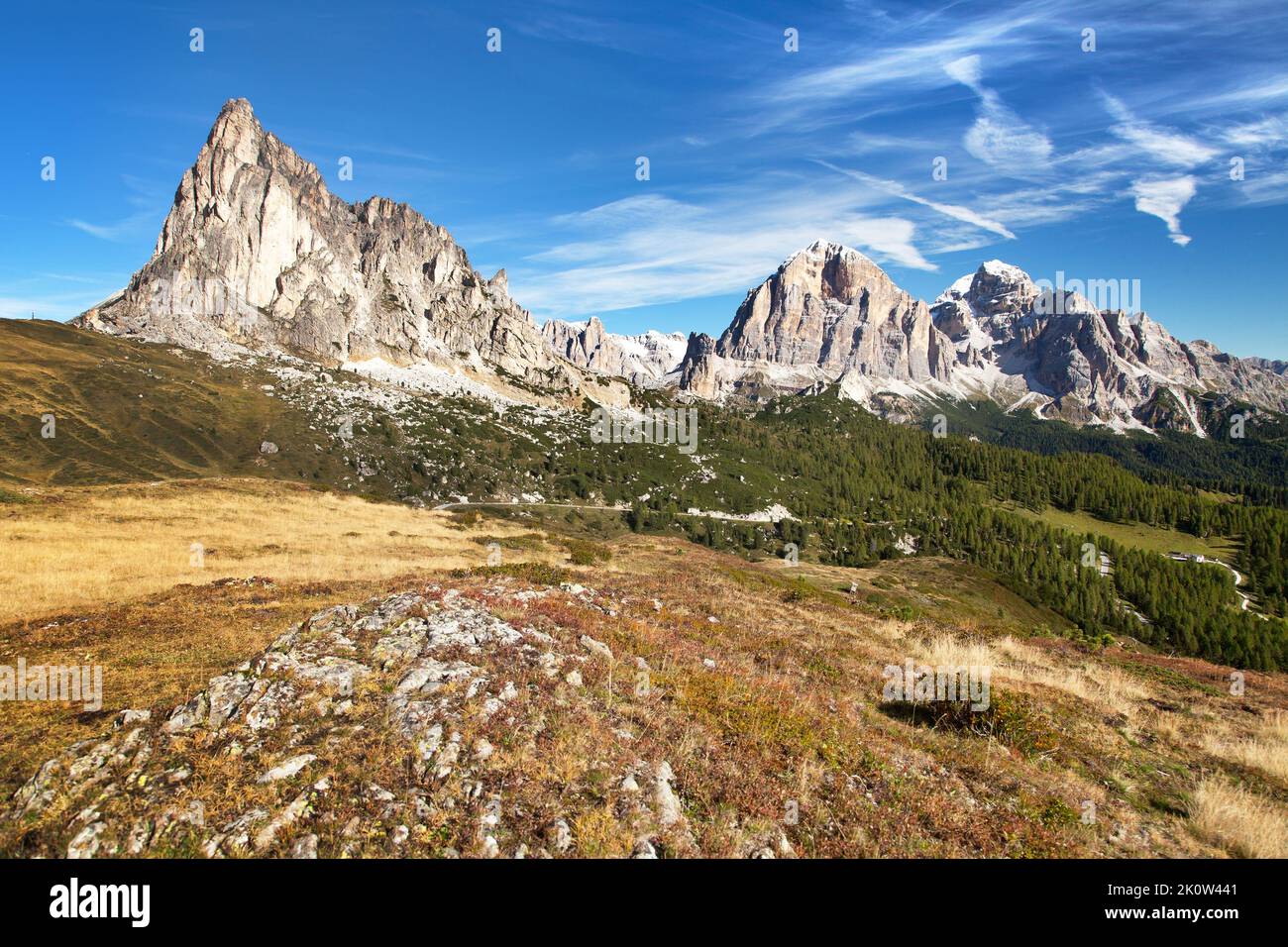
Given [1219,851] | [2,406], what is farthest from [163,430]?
[1219,851]

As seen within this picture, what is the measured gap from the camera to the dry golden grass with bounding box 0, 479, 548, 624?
78.3ft

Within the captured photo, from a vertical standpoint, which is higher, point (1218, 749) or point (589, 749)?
point (589, 749)

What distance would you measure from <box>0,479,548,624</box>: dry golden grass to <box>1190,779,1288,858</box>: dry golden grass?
96.3ft

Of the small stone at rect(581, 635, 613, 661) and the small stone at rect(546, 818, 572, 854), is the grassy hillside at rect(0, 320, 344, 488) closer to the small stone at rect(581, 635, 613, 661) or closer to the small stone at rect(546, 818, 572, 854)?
the small stone at rect(581, 635, 613, 661)

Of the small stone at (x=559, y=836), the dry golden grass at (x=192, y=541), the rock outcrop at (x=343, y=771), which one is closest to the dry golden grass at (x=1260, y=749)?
the rock outcrop at (x=343, y=771)

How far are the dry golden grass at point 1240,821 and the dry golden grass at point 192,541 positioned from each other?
96.3ft

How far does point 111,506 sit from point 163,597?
2698cm

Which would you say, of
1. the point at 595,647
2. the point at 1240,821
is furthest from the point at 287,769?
the point at 1240,821

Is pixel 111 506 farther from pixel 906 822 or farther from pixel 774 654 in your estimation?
pixel 906 822

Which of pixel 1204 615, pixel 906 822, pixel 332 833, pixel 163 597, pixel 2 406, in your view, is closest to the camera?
pixel 332 833

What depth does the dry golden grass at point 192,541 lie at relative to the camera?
78.3 feet

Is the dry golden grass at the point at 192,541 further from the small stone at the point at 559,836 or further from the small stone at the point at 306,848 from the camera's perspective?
the small stone at the point at 559,836

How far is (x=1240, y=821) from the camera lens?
1002 cm
